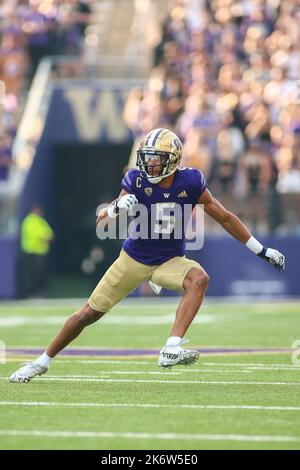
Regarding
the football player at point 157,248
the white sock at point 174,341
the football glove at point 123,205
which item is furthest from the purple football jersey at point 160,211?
the white sock at point 174,341

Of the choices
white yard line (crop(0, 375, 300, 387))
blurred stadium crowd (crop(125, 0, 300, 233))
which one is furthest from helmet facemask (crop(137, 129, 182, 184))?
blurred stadium crowd (crop(125, 0, 300, 233))

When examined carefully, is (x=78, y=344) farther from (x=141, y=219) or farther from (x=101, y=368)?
(x=141, y=219)

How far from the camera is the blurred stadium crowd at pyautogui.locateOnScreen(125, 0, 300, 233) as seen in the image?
19.5m

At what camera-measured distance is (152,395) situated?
7.62 meters

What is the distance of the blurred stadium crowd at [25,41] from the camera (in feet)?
73.3

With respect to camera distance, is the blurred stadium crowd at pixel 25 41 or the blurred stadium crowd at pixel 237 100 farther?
the blurred stadium crowd at pixel 25 41

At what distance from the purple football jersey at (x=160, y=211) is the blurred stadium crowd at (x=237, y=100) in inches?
426

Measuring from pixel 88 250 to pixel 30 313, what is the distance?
6154 mm

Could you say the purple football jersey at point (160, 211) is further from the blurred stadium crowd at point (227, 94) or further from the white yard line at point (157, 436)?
the blurred stadium crowd at point (227, 94)

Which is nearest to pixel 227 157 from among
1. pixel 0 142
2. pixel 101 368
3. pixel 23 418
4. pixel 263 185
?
pixel 263 185

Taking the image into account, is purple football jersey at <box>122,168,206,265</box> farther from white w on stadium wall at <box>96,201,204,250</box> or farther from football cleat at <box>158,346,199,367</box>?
football cleat at <box>158,346,199,367</box>

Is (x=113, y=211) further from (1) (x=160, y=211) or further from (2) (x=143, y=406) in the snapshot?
(2) (x=143, y=406)

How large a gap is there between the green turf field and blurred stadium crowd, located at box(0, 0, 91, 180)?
9246 mm

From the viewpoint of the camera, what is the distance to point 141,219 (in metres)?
8.39
